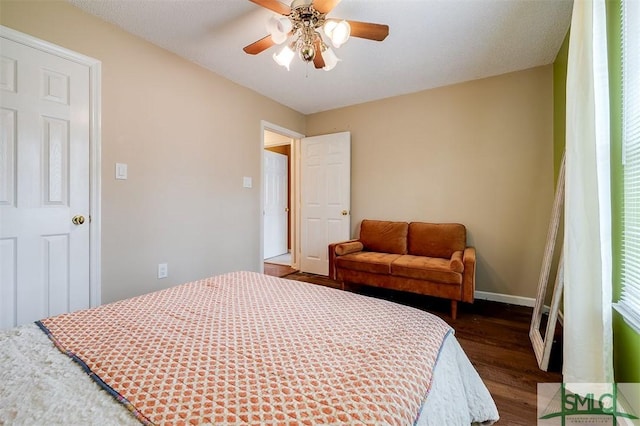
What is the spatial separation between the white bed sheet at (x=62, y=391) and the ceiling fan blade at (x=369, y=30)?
1.80 m

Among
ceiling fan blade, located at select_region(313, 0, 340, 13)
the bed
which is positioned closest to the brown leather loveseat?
the bed

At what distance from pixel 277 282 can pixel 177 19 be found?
2114 millimetres

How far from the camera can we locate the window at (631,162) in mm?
1276

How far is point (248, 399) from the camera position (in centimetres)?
65

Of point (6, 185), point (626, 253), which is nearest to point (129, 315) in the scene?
point (6, 185)

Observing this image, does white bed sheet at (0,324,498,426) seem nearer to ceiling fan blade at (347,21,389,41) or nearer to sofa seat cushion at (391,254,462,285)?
sofa seat cushion at (391,254,462,285)

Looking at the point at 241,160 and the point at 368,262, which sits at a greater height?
the point at 241,160

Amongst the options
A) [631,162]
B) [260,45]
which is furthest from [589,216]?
[260,45]

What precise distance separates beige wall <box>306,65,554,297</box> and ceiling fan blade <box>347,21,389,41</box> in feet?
6.01

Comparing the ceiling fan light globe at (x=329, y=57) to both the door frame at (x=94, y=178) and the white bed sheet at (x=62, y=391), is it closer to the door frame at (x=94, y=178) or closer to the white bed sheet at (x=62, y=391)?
the door frame at (x=94, y=178)

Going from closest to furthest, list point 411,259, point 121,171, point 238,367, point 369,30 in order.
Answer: point 238,367
point 369,30
point 121,171
point 411,259

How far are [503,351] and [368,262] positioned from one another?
1364 mm

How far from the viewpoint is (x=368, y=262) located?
3008mm

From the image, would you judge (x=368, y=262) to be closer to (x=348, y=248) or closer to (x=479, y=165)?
(x=348, y=248)
